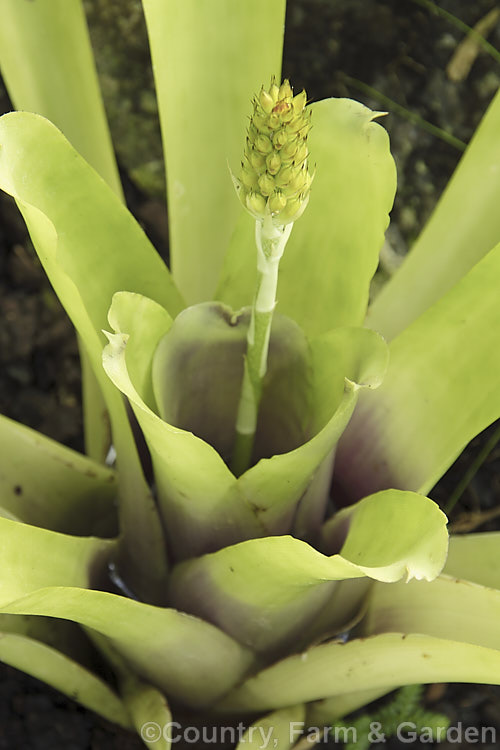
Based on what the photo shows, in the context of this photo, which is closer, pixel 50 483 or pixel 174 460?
pixel 174 460

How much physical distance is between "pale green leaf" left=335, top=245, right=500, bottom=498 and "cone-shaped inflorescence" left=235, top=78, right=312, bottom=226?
→ 285 millimetres

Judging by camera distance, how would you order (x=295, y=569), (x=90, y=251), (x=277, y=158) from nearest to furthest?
(x=277, y=158), (x=295, y=569), (x=90, y=251)

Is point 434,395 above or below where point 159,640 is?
above

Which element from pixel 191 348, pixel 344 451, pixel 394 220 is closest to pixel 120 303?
pixel 191 348

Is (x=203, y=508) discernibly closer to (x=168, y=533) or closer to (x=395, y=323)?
(x=168, y=533)

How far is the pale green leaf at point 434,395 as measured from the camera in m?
0.77

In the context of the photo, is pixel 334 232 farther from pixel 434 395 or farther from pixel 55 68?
pixel 55 68

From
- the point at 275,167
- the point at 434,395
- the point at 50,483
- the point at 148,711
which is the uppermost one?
the point at 275,167

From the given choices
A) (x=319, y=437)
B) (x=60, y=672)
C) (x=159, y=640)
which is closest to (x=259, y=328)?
(x=319, y=437)

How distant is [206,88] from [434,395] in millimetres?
407

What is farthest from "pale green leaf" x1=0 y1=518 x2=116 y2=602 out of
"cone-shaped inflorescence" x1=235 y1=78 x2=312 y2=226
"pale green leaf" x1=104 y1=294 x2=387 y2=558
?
"cone-shaped inflorescence" x1=235 y1=78 x2=312 y2=226

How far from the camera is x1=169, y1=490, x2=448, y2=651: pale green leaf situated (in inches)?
23.1

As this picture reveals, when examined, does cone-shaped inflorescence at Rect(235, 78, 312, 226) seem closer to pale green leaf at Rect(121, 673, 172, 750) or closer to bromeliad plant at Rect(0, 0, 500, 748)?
bromeliad plant at Rect(0, 0, 500, 748)

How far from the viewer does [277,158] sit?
53 centimetres
